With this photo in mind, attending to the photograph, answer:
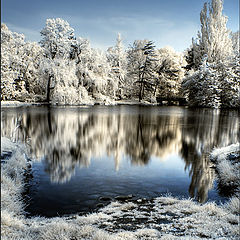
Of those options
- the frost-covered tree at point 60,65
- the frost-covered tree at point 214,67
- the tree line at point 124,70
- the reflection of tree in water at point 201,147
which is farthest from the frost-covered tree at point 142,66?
the reflection of tree in water at point 201,147

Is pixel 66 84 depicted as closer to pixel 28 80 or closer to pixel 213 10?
pixel 28 80

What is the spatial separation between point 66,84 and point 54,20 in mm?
8996

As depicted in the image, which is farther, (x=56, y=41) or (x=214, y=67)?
(x=214, y=67)

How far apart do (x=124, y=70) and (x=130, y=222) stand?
155ft

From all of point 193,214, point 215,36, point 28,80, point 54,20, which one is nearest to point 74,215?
point 193,214

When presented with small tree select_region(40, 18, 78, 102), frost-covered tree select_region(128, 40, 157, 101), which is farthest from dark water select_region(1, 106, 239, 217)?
frost-covered tree select_region(128, 40, 157, 101)

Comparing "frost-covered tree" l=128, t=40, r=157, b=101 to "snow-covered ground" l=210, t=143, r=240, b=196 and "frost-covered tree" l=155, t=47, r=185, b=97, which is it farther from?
"snow-covered ground" l=210, t=143, r=240, b=196

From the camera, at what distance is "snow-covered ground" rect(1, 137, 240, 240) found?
4098 millimetres

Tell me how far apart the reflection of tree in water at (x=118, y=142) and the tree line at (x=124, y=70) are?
7.90 metres

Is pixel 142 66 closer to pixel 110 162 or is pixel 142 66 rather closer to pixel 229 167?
pixel 110 162

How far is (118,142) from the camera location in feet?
50.4

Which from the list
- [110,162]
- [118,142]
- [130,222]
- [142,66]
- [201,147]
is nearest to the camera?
[130,222]

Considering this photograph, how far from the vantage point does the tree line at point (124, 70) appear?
30781 millimetres

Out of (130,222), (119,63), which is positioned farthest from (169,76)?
(130,222)
